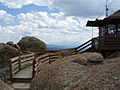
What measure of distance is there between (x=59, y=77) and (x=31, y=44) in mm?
27467

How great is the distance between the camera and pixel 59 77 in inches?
431

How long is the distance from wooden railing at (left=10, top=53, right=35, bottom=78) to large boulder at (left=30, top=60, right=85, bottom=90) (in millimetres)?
6624

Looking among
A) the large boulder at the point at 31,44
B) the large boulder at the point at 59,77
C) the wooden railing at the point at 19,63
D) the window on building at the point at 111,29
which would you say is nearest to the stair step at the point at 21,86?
the wooden railing at the point at 19,63

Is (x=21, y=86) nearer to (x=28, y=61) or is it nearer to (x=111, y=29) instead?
(x=28, y=61)

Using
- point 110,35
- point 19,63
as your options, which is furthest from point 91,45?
point 19,63

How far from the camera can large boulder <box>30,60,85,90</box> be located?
10279mm

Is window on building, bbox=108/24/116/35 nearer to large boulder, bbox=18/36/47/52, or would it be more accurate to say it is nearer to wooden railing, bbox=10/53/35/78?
large boulder, bbox=18/36/47/52

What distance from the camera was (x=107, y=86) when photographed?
7348 mm

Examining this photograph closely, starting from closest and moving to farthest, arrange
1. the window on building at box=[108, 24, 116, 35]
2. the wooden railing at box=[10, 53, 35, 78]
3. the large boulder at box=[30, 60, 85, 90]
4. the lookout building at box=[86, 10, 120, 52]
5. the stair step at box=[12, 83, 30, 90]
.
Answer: the large boulder at box=[30, 60, 85, 90] → the stair step at box=[12, 83, 30, 90] → the wooden railing at box=[10, 53, 35, 78] → the lookout building at box=[86, 10, 120, 52] → the window on building at box=[108, 24, 116, 35]

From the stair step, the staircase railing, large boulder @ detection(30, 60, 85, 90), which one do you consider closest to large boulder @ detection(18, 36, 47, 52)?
the staircase railing

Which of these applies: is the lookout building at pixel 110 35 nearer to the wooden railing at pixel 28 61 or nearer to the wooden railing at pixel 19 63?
the wooden railing at pixel 28 61

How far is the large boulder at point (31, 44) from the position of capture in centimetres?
3812

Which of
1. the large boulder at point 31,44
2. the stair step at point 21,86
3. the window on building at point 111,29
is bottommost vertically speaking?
the stair step at point 21,86

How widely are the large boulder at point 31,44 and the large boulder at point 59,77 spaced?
25.4m
